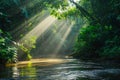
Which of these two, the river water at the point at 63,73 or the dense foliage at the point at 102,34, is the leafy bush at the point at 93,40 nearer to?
the dense foliage at the point at 102,34

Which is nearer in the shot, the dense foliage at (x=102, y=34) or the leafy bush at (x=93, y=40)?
the dense foliage at (x=102, y=34)

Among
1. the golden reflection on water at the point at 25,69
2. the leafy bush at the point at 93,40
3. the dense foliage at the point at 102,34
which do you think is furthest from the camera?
the leafy bush at the point at 93,40

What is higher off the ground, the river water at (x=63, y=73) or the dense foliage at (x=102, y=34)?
the dense foliage at (x=102, y=34)

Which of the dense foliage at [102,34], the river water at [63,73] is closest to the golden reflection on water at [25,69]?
the river water at [63,73]

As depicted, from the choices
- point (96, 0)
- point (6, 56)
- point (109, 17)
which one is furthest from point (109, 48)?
point (6, 56)

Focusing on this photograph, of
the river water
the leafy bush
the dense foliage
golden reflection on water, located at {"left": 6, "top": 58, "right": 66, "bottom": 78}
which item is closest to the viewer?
the river water

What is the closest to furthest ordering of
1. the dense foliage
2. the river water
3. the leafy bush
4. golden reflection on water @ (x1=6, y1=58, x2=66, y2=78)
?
1. the river water
2. golden reflection on water @ (x1=6, y1=58, x2=66, y2=78)
3. the dense foliage
4. the leafy bush

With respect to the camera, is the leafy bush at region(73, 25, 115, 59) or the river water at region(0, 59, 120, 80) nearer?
the river water at region(0, 59, 120, 80)

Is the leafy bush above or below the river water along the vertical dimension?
above

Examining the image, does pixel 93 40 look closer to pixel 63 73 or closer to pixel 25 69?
pixel 25 69

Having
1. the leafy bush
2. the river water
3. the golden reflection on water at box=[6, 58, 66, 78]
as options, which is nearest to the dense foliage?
the leafy bush

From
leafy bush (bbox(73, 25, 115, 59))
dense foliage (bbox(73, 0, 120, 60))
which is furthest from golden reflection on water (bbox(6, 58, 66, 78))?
leafy bush (bbox(73, 25, 115, 59))

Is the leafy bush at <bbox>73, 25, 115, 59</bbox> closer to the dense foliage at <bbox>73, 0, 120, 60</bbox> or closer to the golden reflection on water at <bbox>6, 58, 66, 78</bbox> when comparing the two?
the dense foliage at <bbox>73, 0, 120, 60</bbox>

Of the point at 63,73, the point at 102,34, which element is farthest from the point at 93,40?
the point at 63,73
